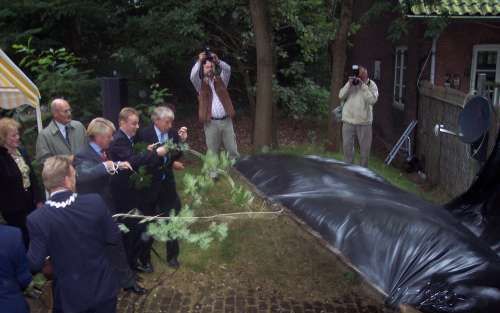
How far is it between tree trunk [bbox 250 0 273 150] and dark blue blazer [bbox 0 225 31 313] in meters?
6.48

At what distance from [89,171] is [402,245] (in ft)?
9.05

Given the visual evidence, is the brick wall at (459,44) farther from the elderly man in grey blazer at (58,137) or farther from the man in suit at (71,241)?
the man in suit at (71,241)

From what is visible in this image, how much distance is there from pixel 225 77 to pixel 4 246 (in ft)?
16.3

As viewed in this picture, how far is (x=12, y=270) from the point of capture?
305cm

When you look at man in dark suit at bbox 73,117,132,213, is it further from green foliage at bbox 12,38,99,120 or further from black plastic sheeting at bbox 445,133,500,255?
green foliage at bbox 12,38,99,120

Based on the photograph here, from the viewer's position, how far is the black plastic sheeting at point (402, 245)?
2.98 m

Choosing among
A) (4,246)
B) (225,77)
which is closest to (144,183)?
(4,246)

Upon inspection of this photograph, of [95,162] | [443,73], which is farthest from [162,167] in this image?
[443,73]

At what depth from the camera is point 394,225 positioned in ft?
11.0

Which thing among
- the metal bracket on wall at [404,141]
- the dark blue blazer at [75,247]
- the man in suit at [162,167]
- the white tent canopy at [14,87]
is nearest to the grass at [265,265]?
the man in suit at [162,167]

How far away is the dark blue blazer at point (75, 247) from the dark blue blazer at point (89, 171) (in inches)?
48.8

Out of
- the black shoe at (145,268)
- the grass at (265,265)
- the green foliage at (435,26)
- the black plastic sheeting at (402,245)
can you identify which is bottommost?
the grass at (265,265)

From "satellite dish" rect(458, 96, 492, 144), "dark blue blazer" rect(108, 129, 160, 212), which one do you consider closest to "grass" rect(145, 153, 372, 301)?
"dark blue blazer" rect(108, 129, 160, 212)

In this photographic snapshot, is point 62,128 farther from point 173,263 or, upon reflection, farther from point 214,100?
point 214,100
